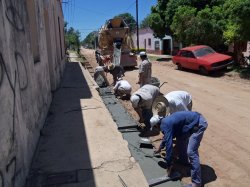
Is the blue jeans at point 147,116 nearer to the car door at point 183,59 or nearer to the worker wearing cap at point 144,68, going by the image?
the worker wearing cap at point 144,68

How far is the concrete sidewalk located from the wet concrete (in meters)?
0.12

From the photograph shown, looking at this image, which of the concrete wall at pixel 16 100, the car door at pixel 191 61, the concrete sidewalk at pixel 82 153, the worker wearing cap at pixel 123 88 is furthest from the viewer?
the car door at pixel 191 61

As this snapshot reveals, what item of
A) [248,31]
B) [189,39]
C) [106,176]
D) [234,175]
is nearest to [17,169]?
[106,176]

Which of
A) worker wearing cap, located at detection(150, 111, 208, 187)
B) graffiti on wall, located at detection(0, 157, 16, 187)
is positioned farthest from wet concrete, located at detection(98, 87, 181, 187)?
graffiti on wall, located at detection(0, 157, 16, 187)

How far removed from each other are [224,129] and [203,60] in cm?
1055

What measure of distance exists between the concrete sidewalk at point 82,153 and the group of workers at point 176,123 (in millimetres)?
728

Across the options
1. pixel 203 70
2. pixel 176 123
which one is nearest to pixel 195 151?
pixel 176 123

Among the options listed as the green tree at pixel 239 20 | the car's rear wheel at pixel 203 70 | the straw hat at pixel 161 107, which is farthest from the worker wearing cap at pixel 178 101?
the car's rear wheel at pixel 203 70

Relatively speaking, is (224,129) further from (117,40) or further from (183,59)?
(117,40)

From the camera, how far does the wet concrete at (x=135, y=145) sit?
5.48 meters

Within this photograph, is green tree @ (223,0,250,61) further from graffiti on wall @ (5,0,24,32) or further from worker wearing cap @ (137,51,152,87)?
graffiti on wall @ (5,0,24,32)

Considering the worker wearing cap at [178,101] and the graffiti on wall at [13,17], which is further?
the worker wearing cap at [178,101]

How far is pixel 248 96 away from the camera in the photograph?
1188cm

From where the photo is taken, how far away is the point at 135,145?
670cm
